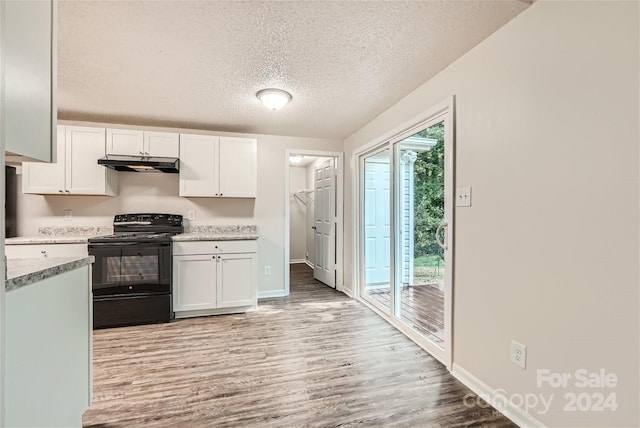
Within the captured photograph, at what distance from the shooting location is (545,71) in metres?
1.50

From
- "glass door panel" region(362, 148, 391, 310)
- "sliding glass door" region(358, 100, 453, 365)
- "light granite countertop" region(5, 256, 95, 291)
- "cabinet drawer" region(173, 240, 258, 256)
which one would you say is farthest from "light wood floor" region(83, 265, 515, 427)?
"glass door panel" region(362, 148, 391, 310)

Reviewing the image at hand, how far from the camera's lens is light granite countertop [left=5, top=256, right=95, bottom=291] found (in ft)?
3.16

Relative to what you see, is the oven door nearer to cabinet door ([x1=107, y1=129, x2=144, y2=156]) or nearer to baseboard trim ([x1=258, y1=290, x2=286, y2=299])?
cabinet door ([x1=107, y1=129, x2=144, y2=156])

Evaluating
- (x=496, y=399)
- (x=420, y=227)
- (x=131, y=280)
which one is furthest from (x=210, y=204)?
(x=496, y=399)

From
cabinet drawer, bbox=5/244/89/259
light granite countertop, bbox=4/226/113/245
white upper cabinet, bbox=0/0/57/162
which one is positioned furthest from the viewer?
light granite countertop, bbox=4/226/113/245

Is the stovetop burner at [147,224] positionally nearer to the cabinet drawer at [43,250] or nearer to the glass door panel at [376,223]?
the cabinet drawer at [43,250]

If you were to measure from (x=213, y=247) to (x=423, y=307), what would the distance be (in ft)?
8.19

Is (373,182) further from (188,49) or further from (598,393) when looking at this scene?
(598,393)

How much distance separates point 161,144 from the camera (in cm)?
343

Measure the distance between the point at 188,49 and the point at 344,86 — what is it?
4.04 ft

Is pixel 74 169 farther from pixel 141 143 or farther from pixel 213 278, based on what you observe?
pixel 213 278

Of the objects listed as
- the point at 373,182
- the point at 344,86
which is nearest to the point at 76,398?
the point at 344,86

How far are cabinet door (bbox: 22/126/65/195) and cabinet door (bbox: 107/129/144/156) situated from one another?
1.45ft

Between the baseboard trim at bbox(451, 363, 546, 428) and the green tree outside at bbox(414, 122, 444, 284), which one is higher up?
the green tree outside at bbox(414, 122, 444, 284)
